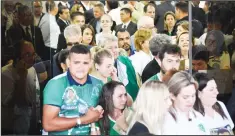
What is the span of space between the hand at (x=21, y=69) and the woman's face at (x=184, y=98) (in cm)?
218

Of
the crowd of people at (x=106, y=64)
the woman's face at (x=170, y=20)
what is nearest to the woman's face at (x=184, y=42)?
the crowd of people at (x=106, y=64)

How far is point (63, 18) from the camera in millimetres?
9281

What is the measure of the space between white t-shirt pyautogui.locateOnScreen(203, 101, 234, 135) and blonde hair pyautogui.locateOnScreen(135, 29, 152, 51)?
143 cm

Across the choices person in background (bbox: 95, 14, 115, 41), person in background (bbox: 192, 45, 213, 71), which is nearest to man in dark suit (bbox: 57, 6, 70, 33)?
person in background (bbox: 95, 14, 115, 41)

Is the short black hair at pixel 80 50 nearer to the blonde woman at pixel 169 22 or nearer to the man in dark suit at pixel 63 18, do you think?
the man in dark suit at pixel 63 18

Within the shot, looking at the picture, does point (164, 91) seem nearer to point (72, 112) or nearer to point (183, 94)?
point (183, 94)

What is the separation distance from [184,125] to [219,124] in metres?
0.54

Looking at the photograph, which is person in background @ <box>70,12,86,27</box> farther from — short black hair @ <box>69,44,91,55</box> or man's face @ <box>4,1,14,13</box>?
man's face @ <box>4,1,14,13</box>

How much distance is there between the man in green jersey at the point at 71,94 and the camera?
30.5 ft

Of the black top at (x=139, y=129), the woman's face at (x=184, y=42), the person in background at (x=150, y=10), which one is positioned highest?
the person in background at (x=150, y=10)

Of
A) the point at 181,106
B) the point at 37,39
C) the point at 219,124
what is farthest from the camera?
the point at 219,124

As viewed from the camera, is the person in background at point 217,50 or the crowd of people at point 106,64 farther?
the person in background at point 217,50

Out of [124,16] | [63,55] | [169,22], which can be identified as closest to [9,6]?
[63,55]

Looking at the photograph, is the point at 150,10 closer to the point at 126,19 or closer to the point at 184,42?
the point at 126,19
